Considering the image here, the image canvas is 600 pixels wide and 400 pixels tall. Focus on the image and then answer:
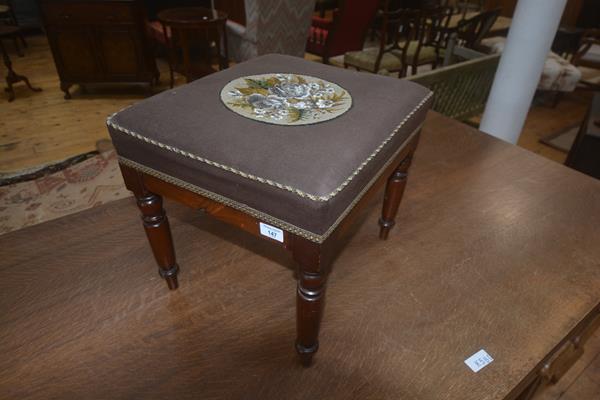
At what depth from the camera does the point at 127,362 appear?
0.91 meters

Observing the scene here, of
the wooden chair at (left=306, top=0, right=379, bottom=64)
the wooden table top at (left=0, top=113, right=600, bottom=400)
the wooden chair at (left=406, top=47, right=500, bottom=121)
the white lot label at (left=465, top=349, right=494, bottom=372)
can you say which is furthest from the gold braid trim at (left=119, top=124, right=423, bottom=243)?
the wooden chair at (left=306, top=0, right=379, bottom=64)

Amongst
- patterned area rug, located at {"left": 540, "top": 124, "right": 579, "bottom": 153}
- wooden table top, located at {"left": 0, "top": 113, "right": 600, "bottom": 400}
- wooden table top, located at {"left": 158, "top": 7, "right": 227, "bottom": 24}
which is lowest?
patterned area rug, located at {"left": 540, "top": 124, "right": 579, "bottom": 153}

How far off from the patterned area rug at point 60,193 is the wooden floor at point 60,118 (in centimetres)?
28

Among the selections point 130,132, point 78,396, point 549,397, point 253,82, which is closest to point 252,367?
point 78,396

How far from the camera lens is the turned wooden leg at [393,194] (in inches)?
44.3

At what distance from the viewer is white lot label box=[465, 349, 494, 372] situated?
91 centimetres

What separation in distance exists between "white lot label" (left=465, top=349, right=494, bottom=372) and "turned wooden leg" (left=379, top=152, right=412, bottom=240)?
0.43 meters

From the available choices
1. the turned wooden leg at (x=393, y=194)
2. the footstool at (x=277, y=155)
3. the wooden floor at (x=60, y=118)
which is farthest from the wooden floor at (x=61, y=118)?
the turned wooden leg at (x=393, y=194)

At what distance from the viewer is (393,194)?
3.79 ft

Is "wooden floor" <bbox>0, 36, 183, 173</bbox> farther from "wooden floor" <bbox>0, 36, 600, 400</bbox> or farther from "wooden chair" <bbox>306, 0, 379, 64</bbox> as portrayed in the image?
"wooden chair" <bbox>306, 0, 379, 64</bbox>

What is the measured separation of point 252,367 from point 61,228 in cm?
79

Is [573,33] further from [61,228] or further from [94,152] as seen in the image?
[61,228]

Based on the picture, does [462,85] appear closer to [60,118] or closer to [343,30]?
[343,30]

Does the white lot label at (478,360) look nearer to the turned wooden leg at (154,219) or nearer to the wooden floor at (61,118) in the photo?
the turned wooden leg at (154,219)
